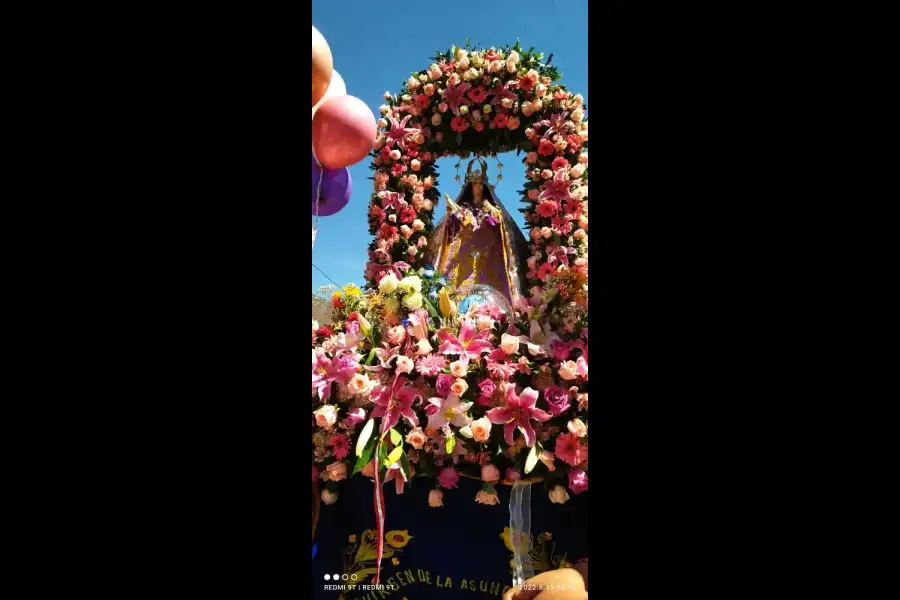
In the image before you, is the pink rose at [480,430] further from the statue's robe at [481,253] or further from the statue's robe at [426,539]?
the statue's robe at [481,253]

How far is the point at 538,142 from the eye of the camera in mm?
2557

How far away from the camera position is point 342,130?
2254 mm

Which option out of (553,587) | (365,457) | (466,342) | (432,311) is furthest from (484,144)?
(553,587)

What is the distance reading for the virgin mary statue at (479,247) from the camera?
292 cm

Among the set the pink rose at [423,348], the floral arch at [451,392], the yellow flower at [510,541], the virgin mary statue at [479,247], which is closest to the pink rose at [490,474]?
the floral arch at [451,392]

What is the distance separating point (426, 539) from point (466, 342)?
0.72 metres

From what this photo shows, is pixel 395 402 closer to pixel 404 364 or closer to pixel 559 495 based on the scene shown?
pixel 404 364

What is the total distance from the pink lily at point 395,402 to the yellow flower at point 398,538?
432mm

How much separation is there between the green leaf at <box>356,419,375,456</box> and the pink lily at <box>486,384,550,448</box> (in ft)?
1.25

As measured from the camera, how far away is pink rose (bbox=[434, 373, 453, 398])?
146 cm

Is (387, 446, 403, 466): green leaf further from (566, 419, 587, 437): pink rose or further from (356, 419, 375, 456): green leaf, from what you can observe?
(566, 419, 587, 437): pink rose

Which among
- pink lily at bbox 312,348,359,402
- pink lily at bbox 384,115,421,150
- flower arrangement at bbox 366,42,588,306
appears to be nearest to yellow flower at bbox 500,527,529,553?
pink lily at bbox 312,348,359,402
